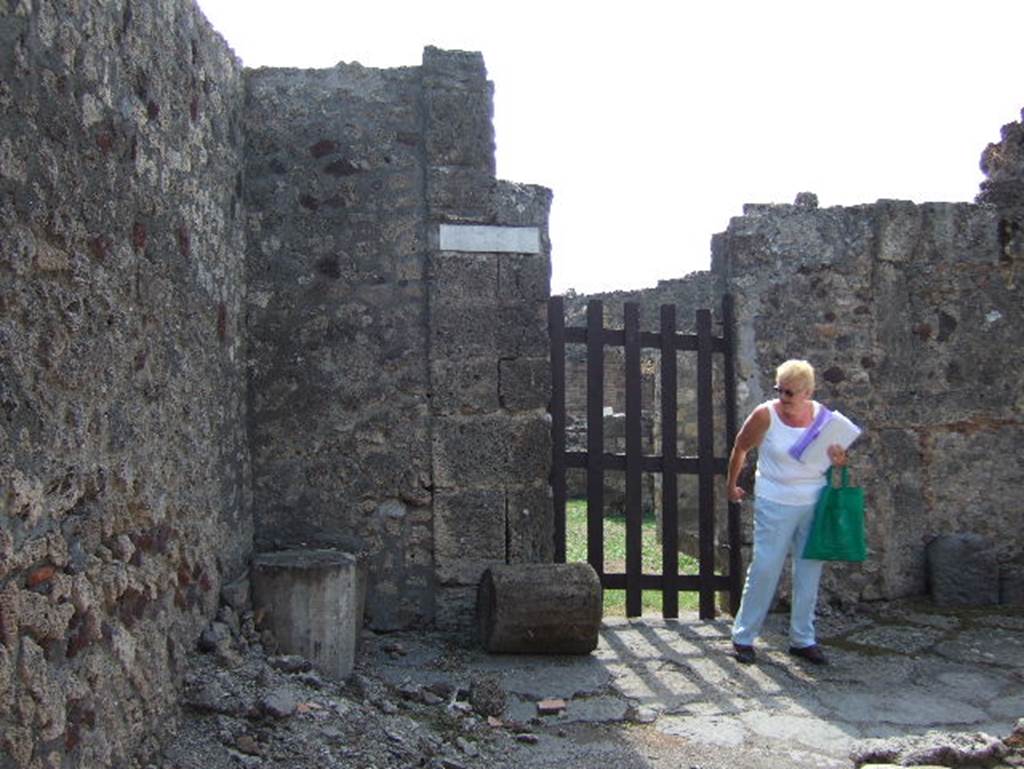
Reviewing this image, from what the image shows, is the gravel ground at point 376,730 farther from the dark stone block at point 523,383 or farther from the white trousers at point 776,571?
the dark stone block at point 523,383

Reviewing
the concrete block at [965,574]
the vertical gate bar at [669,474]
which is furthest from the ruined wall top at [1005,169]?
the vertical gate bar at [669,474]

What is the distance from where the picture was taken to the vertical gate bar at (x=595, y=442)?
230 inches

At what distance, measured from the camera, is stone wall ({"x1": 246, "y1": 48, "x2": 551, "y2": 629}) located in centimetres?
530

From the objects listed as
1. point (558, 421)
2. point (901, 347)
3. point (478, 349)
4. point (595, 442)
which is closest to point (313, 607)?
point (478, 349)

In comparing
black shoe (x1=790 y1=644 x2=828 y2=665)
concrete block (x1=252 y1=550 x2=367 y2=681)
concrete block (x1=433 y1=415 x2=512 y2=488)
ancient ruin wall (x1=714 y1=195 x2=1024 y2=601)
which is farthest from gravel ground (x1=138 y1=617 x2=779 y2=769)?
ancient ruin wall (x1=714 y1=195 x2=1024 y2=601)

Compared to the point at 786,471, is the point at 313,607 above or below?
below

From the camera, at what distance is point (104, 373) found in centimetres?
305

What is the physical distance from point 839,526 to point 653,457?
128 centimetres

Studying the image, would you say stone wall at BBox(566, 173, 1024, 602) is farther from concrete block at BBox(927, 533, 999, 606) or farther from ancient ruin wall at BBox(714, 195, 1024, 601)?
concrete block at BBox(927, 533, 999, 606)

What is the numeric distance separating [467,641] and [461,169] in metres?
2.35

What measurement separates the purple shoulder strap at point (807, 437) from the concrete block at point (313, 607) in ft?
6.85

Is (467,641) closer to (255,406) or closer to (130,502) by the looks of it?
(255,406)

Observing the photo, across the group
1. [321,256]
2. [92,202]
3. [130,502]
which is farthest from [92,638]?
[321,256]

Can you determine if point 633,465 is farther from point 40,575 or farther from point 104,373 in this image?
point 40,575
